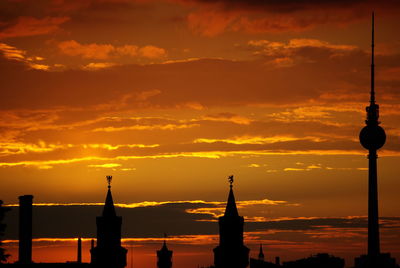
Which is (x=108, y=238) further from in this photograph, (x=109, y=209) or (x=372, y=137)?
(x=372, y=137)

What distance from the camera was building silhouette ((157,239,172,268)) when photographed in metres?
168

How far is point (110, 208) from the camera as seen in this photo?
12838 cm

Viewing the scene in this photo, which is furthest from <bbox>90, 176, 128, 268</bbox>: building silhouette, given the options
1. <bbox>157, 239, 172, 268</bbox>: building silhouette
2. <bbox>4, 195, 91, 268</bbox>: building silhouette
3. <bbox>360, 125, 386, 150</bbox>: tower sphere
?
<bbox>360, 125, 386, 150</bbox>: tower sphere

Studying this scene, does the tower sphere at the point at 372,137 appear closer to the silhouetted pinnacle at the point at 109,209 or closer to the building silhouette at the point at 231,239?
the building silhouette at the point at 231,239

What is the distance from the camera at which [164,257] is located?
556ft

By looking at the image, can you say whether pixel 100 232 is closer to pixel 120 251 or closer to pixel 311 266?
pixel 120 251

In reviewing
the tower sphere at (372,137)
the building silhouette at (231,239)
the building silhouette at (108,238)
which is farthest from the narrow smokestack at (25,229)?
the tower sphere at (372,137)

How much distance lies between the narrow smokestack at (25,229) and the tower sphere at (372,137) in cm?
6807

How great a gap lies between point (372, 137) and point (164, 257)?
43541mm

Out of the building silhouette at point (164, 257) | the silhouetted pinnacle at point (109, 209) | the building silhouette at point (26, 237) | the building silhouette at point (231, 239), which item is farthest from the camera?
the building silhouette at point (164, 257)

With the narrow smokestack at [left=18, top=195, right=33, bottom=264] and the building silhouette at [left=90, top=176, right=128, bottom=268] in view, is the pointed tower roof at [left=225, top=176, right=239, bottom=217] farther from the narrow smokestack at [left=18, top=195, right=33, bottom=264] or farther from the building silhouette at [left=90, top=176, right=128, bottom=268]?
the narrow smokestack at [left=18, top=195, right=33, bottom=264]

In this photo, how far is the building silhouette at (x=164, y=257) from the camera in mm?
167875

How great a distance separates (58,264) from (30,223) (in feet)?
27.5

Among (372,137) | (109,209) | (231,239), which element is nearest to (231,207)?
(231,239)
